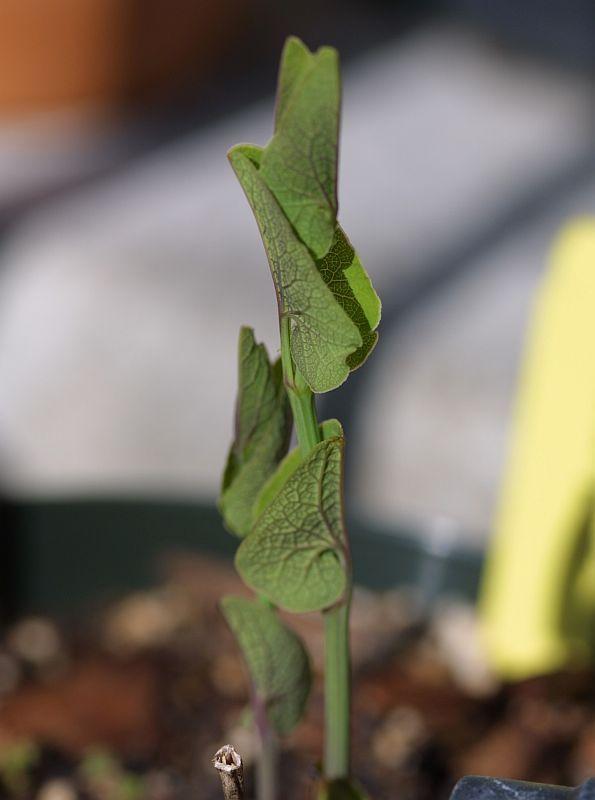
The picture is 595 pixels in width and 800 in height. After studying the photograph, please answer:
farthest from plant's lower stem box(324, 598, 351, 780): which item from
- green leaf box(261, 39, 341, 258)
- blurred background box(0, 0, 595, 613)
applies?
blurred background box(0, 0, 595, 613)

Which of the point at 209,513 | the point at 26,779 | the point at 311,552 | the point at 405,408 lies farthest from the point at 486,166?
the point at 311,552

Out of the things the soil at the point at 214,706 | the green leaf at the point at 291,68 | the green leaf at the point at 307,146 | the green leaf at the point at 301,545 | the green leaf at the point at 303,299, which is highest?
the green leaf at the point at 291,68

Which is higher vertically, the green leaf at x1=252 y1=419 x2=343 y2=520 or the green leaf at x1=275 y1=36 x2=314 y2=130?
the green leaf at x1=275 y1=36 x2=314 y2=130

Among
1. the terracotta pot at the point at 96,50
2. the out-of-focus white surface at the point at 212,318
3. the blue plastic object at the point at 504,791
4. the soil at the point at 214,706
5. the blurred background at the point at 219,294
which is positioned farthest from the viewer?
the terracotta pot at the point at 96,50

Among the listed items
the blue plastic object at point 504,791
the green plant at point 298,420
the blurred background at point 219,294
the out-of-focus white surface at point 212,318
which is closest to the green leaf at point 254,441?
the green plant at point 298,420

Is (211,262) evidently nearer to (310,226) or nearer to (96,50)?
(96,50)

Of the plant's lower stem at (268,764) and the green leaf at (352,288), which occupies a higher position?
the green leaf at (352,288)

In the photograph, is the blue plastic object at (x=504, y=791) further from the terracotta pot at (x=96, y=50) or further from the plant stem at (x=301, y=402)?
the terracotta pot at (x=96, y=50)

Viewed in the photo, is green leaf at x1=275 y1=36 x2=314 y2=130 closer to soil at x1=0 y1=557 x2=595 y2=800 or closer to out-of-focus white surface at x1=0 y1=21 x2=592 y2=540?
soil at x1=0 y1=557 x2=595 y2=800
